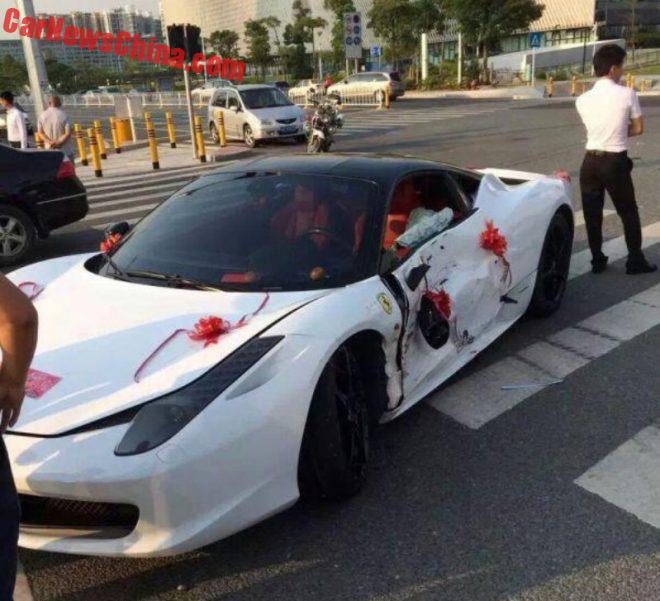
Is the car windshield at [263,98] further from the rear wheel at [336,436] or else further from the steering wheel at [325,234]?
the rear wheel at [336,436]

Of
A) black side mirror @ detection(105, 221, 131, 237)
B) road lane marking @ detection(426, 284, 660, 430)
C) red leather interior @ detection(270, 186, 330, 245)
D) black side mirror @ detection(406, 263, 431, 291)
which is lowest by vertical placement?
road lane marking @ detection(426, 284, 660, 430)

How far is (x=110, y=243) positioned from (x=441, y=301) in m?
1.95

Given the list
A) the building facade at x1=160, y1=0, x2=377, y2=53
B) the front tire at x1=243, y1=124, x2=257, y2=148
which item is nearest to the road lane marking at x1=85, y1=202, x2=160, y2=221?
the front tire at x1=243, y1=124, x2=257, y2=148

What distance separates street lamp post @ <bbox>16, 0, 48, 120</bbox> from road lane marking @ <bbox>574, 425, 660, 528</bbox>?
15.4m

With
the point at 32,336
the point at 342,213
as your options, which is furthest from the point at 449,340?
Result: the point at 32,336

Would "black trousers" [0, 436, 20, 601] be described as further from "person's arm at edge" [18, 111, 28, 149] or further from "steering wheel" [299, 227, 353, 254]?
"person's arm at edge" [18, 111, 28, 149]

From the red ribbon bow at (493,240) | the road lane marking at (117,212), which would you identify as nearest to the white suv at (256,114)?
the road lane marking at (117,212)

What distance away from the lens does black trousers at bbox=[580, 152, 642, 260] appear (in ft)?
19.5

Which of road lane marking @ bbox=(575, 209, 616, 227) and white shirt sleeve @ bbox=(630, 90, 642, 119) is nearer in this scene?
white shirt sleeve @ bbox=(630, 90, 642, 119)

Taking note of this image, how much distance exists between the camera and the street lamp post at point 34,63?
1578cm

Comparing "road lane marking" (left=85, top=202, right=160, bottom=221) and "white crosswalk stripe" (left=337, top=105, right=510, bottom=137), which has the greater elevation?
"road lane marking" (left=85, top=202, right=160, bottom=221)

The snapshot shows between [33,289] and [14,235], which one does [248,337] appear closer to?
[33,289]

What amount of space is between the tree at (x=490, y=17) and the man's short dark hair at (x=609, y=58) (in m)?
40.3

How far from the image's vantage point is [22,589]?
2.61 metres
